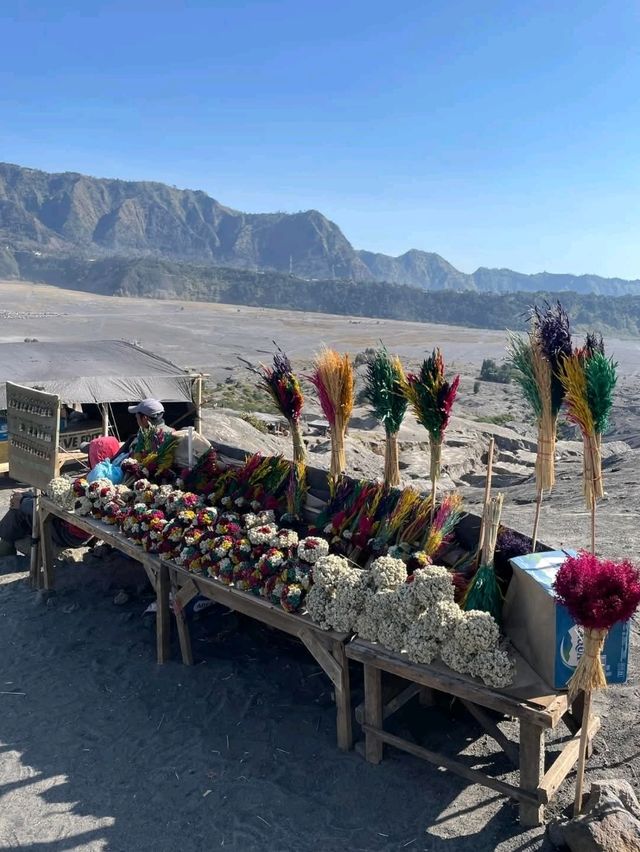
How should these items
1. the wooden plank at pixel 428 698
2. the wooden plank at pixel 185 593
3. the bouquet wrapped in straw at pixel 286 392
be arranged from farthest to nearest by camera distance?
the bouquet wrapped in straw at pixel 286 392
the wooden plank at pixel 185 593
the wooden plank at pixel 428 698

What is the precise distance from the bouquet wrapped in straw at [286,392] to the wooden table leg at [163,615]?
147 centimetres

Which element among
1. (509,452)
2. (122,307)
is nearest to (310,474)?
(509,452)

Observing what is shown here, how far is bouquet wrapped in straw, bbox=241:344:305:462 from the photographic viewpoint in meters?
6.12

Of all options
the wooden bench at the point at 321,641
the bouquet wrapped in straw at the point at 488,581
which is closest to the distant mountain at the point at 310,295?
the wooden bench at the point at 321,641

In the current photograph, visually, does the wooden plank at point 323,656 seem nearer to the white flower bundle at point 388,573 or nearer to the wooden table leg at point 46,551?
the white flower bundle at point 388,573

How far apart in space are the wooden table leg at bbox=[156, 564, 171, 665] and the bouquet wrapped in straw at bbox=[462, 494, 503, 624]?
2.53 meters

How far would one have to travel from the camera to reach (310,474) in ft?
20.0

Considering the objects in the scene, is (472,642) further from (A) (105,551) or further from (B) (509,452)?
(B) (509,452)

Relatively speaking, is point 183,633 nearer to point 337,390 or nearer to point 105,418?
point 337,390

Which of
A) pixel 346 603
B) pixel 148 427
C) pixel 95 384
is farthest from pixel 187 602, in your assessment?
pixel 95 384

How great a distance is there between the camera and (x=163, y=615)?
19.1 feet

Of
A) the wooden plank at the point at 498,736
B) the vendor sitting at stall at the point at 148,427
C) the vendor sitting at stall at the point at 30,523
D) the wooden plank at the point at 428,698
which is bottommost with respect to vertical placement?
the wooden plank at the point at 428,698

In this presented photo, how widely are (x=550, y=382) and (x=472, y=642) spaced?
179 centimetres

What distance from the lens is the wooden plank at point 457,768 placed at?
3.91m
